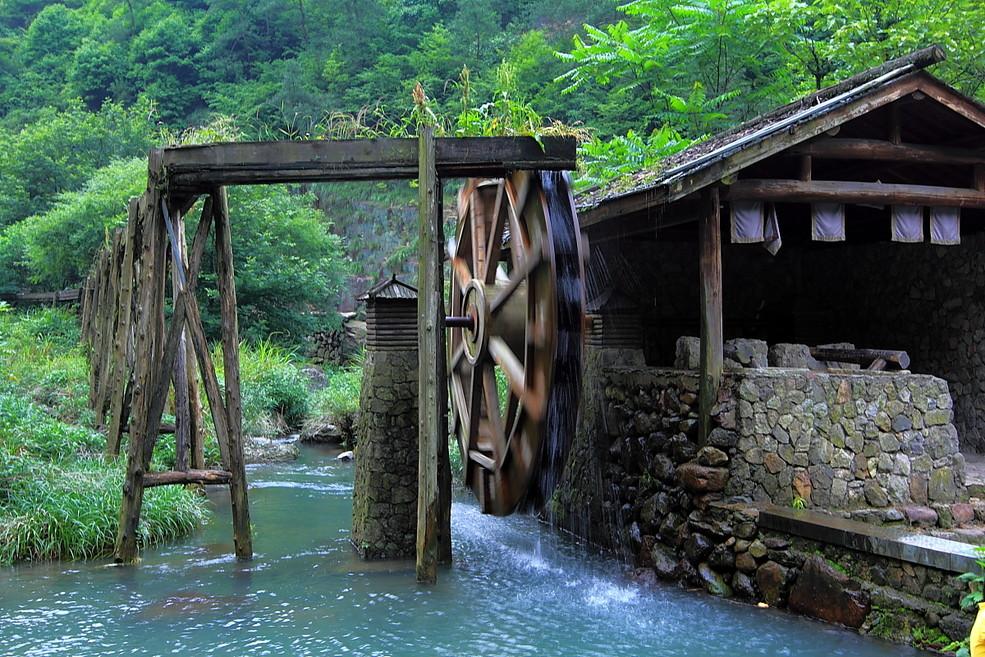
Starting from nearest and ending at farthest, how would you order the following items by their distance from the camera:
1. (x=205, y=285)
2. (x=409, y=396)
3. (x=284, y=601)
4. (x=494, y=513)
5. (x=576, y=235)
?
(x=284, y=601) → (x=576, y=235) → (x=409, y=396) → (x=494, y=513) → (x=205, y=285)

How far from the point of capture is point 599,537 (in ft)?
26.2

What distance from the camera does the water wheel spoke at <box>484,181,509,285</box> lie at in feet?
25.5

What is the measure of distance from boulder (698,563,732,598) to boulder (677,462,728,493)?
21.4 inches

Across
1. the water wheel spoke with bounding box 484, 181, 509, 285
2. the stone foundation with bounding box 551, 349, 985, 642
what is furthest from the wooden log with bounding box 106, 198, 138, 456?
the stone foundation with bounding box 551, 349, 985, 642

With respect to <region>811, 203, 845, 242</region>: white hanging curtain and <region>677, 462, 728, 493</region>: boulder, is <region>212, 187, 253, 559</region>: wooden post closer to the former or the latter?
<region>677, 462, 728, 493</region>: boulder

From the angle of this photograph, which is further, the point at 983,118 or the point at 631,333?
the point at 631,333

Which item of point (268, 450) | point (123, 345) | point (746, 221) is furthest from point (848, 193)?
point (268, 450)

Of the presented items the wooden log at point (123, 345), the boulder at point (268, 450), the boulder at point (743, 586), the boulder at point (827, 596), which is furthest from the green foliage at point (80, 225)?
the boulder at point (827, 596)

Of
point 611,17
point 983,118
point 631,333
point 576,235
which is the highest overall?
point 611,17

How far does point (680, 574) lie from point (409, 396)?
8.08 ft

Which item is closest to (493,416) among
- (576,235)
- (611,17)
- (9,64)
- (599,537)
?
(599,537)

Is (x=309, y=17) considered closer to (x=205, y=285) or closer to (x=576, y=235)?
(x=205, y=285)

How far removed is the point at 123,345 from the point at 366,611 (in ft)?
15.4

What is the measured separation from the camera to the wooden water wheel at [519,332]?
6418 millimetres
